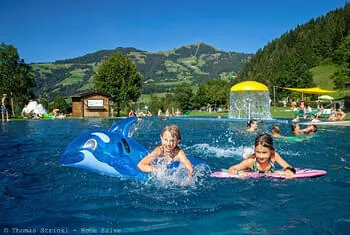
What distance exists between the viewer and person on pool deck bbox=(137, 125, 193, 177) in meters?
4.84

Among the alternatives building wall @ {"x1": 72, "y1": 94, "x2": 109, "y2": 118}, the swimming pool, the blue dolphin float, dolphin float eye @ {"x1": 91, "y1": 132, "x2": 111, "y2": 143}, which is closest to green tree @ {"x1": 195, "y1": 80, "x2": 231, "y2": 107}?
building wall @ {"x1": 72, "y1": 94, "x2": 109, "y2": 118}

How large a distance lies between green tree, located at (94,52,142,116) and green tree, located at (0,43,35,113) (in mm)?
10078

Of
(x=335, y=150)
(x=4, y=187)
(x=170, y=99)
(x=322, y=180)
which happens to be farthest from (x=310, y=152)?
(x=170, y=99)

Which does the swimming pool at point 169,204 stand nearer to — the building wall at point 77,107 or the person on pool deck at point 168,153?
the person on pool deck at point 168,153

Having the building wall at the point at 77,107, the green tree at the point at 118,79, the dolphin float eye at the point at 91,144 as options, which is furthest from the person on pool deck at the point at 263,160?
the green tree at the point at 118,79

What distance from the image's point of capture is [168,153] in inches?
197

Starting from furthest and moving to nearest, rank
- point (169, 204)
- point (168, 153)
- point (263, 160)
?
point (263, 160) → point (168, 153) → point (169, 204)

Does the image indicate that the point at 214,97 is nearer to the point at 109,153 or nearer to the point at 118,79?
the point at 118,79

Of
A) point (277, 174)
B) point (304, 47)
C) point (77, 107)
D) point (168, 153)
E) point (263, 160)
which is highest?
point (304, 47)

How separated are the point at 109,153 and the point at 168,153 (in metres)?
1.27

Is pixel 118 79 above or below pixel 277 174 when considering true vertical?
above

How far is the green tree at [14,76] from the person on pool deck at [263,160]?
4108 centimetres

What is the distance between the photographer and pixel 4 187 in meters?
4.96

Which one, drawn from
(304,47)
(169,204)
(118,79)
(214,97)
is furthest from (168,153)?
(304,47)
